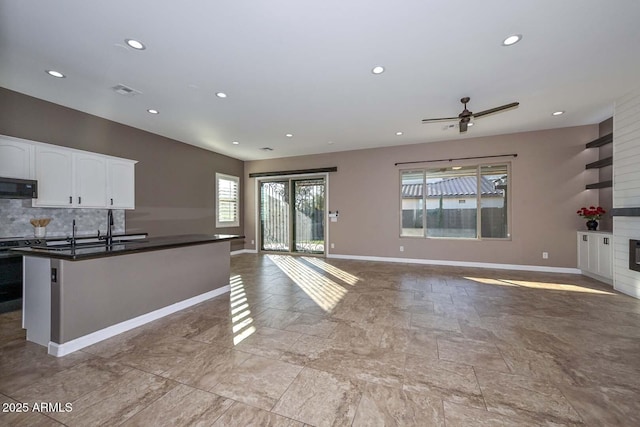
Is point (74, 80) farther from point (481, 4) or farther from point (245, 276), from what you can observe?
point (481, 4)

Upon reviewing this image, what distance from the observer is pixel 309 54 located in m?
2.73

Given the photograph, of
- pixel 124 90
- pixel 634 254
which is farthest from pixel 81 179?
pixel 634 254

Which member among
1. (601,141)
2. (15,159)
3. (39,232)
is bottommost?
(39,232)

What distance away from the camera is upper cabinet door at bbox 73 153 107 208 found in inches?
154

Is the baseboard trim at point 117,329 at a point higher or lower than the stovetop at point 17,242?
lower

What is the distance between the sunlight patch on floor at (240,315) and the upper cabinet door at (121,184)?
8.07 ft

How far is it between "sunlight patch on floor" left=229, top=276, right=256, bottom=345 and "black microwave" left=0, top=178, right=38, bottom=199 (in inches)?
114

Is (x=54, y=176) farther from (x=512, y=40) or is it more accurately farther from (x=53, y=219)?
(x=512, y=40)

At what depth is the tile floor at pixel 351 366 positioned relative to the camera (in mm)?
1566

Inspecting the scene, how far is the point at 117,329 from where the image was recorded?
2598mm

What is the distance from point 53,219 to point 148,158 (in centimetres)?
190

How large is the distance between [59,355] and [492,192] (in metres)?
7.24

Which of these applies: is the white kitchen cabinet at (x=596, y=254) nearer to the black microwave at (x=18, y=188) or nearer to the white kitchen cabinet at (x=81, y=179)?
the white kitchen cabinet at (x=81, y=179)

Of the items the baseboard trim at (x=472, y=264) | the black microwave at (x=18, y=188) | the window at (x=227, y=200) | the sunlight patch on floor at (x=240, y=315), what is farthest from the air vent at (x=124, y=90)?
the baseboard trim at (x=472, y=264)
